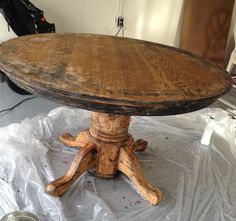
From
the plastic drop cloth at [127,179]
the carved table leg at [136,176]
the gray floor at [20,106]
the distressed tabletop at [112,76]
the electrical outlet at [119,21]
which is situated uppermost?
the distressed tabletop at [112,76]

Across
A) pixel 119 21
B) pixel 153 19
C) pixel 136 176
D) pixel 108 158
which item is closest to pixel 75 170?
pixel 108 158

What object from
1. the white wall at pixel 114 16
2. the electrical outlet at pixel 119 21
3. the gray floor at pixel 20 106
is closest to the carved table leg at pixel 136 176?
the gray floor at pixel 20 106

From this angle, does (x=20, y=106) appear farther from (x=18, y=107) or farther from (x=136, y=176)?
(x=136, y=176)

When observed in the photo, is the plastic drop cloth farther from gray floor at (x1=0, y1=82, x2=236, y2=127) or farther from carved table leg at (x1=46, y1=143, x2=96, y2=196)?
gray floor at (x1=0, y1=82, x2=236, y2=127)

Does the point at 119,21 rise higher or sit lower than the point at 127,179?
higher

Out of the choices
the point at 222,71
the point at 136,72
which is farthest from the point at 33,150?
the point at 222,71

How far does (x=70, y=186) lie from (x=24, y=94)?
47.5 inches

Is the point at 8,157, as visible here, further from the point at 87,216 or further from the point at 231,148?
the point at 231,148

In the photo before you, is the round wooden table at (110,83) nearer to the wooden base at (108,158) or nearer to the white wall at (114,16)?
the wooden base at (108,158)

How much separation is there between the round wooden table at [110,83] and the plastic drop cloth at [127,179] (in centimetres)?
6

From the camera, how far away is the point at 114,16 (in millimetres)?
2760

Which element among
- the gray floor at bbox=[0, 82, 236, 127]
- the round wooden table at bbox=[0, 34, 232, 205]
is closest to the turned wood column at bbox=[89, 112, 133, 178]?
the round wooden table at bbox=[0, 34, 232, 205]

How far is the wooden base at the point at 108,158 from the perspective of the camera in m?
1.15

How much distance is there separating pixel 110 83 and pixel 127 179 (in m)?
0.64
